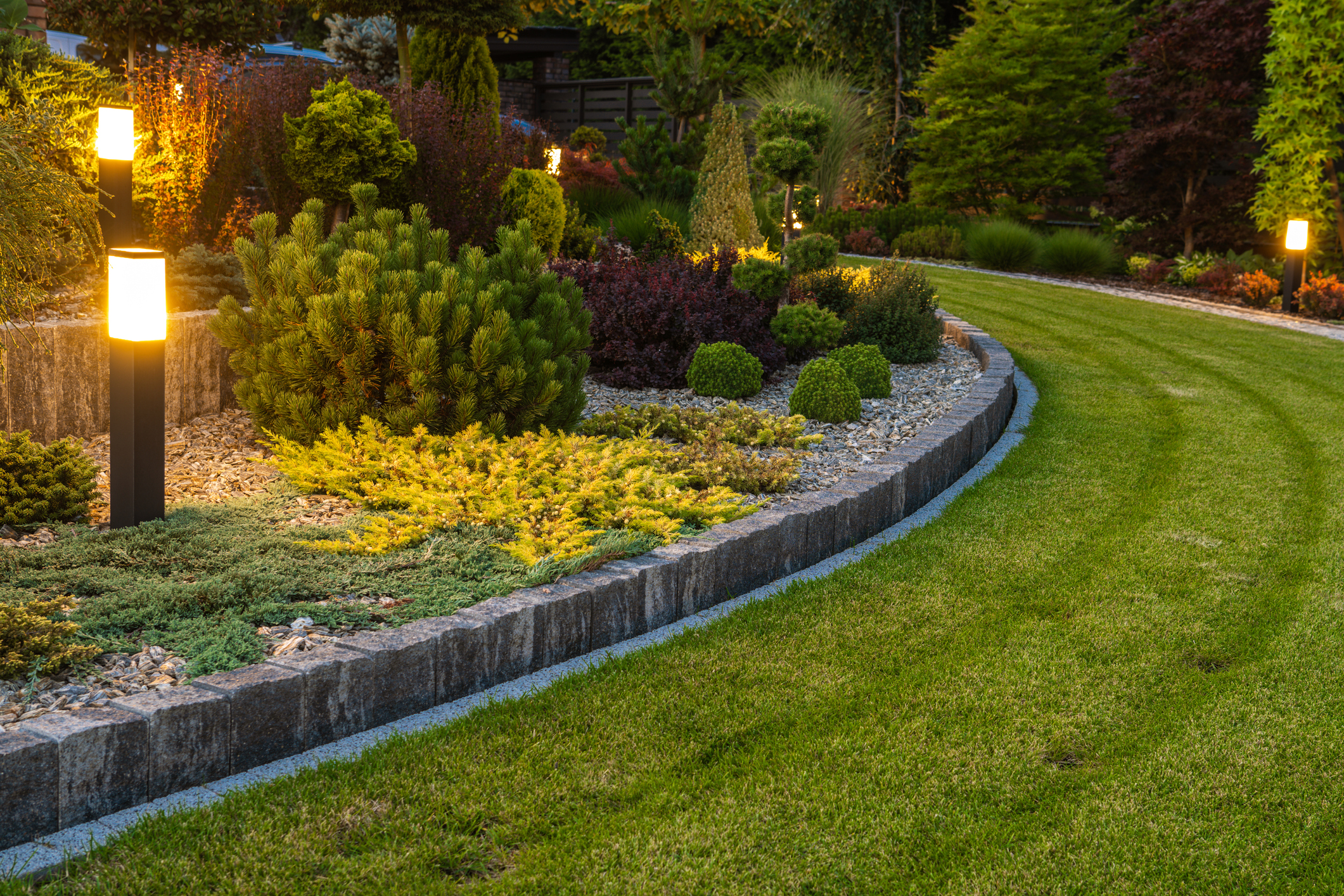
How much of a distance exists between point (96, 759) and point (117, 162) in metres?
2.77

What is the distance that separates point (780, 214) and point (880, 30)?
409 inches

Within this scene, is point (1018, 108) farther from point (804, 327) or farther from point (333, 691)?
point (333, 691)

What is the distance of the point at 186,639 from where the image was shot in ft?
9.65

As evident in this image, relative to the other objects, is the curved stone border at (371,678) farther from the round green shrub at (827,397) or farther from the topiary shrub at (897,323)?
the topiary shrub at (897,323)

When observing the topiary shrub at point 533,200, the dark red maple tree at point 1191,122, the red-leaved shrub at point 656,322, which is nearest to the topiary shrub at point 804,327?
the red-leaved shrub at point 656,322

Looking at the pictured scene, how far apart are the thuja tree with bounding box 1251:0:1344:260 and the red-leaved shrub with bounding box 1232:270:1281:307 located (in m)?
1.14

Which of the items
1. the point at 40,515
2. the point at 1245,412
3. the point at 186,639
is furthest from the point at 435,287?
the point at 1245,412

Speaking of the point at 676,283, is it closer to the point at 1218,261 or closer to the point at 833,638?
the point at 833,638

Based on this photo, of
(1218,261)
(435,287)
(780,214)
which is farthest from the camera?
(1218,261)

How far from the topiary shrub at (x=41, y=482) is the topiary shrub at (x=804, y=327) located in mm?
4904

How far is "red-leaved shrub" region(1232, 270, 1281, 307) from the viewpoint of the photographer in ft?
46.3

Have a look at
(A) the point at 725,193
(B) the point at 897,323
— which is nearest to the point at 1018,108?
(A) the point at 725,193

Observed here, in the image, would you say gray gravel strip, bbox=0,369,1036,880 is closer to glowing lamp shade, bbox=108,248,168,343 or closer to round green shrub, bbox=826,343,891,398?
glowing lamp shade, bbox=108,248,168,343

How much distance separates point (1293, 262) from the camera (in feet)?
44.6
